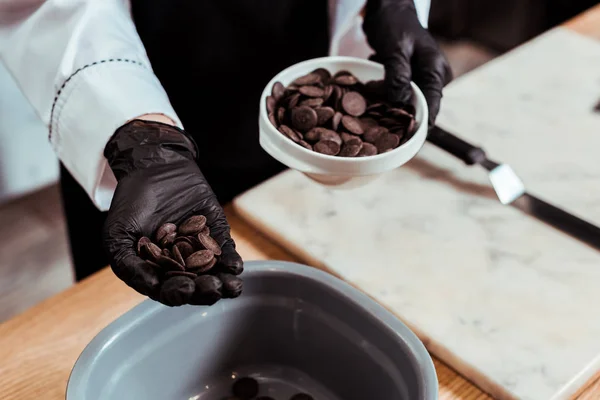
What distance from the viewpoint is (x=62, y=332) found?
74cm

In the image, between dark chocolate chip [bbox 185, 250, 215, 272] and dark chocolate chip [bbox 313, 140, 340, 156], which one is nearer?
dark chocolate chip [bbox 185, 250, 215, 272]

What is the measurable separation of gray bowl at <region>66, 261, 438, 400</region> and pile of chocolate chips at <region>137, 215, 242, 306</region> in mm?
74

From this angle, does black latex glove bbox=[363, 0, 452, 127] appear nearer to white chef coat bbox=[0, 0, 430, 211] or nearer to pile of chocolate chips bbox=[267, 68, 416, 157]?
pile of chocolate chips bbox=[267, 68, 416, 157]

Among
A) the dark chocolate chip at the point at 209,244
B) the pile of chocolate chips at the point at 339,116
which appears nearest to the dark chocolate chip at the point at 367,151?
the pile of chocolate chips at the point at 339,116

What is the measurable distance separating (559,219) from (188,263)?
0.50 meters

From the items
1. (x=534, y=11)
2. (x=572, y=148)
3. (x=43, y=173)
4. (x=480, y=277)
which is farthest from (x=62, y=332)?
(x=534, y=11)

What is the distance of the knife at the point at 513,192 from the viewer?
33.6 inches

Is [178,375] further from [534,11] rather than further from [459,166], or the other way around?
[534,11]

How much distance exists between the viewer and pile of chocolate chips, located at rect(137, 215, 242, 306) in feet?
1.90

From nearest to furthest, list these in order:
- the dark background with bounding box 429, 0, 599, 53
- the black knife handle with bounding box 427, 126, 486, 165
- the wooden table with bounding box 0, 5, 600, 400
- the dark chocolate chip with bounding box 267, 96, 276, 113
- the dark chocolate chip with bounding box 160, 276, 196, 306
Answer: the dark chocolate chip with bounding box 160, 276, 196, 306 < the wooden table with bounding box 0, 5, 600, 400 < the dark chocolate chip with bounding box 267, 96, 276, 113 < the black knife handle with bounding box 427, 126, 486, 165 < the dark background with bounding box 429, 0, 599, 53

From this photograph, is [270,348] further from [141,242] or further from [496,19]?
[496,19]

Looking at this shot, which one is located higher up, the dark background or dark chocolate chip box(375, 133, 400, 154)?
dark chocolate chip box(375, 133, 400, 154)


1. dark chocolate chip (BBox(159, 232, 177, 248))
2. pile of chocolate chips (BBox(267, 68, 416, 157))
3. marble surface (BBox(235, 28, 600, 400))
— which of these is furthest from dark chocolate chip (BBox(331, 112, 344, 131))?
dark chocolate chip (BBox(159, 232, 177, 248))

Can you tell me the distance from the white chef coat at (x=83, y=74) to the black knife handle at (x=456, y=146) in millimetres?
376
